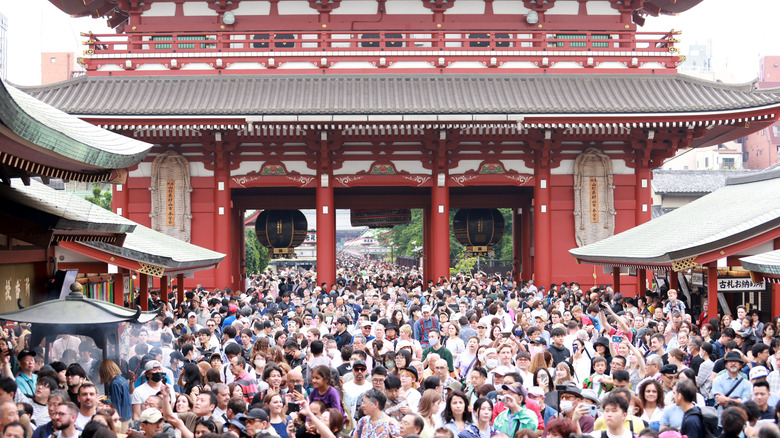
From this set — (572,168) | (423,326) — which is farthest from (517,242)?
(423,326)

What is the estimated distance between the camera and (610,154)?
24.4 meters

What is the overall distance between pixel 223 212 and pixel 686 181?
41.9 metres

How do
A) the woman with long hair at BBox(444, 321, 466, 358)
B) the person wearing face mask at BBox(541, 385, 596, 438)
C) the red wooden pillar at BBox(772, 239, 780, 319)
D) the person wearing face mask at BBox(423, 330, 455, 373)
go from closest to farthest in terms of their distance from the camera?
1. the person wearing face mask at BBox(541, 385, 596, 438)
2. the person wearing face mask at BBox(423, 330, 455, 373)
3. the woman with long hair at BBox(444, 321, 466, 358)
4. the red wooden pillar at BBox(772, 239, 780, 319)

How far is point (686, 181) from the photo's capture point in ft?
184

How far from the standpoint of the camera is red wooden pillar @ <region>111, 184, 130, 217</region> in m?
23.6

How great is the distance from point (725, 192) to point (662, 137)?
11.6 ft

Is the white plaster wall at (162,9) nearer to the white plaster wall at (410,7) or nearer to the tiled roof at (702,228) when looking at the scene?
the white plaster wall at (410,7)

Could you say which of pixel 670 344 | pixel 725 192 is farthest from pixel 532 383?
pixel 725 192

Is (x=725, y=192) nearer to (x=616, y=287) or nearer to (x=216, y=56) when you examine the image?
(x=616, y=287)

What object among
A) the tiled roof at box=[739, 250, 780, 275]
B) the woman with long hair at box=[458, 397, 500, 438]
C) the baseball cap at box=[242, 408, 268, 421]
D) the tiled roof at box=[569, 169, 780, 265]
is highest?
the tiled roof at box=[569, 169, 780, 265]

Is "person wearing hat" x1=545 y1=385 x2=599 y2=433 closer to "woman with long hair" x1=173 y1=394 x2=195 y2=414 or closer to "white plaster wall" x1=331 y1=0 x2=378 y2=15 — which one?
"woman with long hair" x1=173 y1=394 x2=195 y2=414

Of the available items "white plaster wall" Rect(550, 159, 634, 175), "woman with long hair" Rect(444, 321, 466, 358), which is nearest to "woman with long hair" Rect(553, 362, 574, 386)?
"woman with long hair" Rect(444, 321, 466, 358)

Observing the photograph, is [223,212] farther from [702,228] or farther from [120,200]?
[702,228]

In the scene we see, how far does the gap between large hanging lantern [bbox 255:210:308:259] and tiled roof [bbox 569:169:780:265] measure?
378 inches
